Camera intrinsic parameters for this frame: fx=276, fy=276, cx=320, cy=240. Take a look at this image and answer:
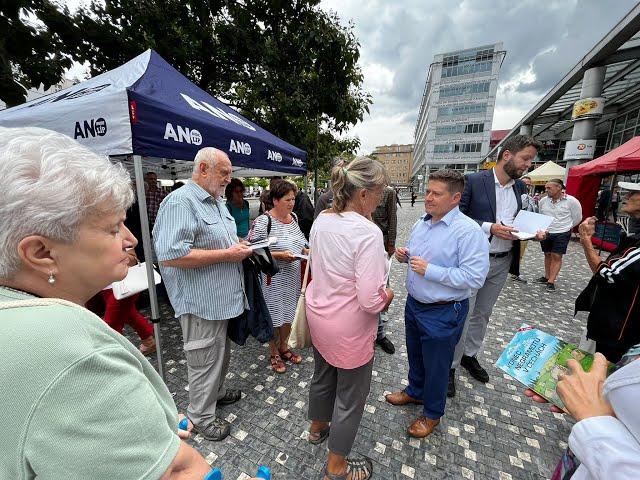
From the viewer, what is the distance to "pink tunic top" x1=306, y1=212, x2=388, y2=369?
1.46m

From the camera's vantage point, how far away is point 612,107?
1497 centimetres

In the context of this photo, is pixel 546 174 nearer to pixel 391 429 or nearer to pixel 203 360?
pixel 391 429

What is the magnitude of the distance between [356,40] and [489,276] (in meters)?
5.54

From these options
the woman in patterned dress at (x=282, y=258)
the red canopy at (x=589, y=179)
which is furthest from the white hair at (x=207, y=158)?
the red canopy at (x=589, y=179)

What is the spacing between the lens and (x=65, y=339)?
1.68 ft

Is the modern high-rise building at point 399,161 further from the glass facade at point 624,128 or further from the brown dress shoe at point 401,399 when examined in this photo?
the brown dress shoe at point 401,399

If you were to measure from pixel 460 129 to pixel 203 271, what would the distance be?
52073 mm

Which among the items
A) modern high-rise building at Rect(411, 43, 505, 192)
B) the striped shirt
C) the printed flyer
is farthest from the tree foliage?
modern high-rise building at Rect(411, 43, 505, 192)

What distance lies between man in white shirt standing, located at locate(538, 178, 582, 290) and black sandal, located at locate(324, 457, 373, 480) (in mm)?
5367

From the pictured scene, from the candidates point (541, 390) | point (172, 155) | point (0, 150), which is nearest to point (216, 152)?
point (172, 155)

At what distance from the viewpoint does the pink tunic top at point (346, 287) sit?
1460 mm

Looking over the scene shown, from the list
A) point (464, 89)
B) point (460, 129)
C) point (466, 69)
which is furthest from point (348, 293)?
point (466, 69)

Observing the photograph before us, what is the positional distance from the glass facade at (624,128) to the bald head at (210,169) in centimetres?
1928

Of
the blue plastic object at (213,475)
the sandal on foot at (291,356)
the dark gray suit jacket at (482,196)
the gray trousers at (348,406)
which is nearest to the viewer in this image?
the blue plastic object at (213,475)
